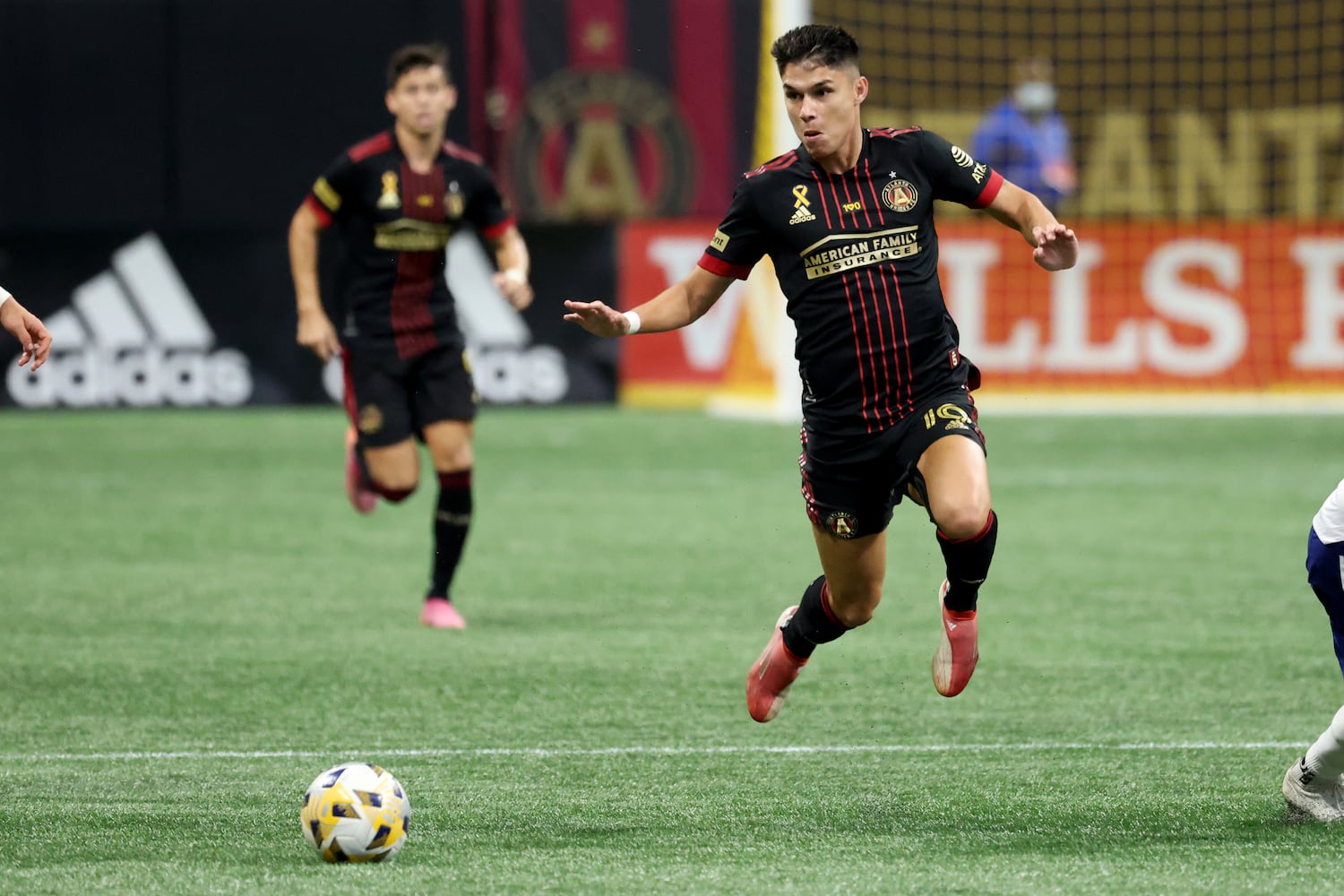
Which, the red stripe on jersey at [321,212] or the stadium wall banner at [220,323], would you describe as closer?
the red stripe on jersey at [321,212]

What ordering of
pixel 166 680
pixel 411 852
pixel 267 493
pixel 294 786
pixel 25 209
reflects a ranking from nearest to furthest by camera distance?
1. pixel 411 852
2. pixel 294 786
3. pixel 166 680
4. pixel 267 493
5. pixel 25 209

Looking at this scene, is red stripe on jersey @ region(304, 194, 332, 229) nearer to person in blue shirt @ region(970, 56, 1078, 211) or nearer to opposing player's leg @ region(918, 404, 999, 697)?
opposing player's leg @ region(918, 404, 999, 697)

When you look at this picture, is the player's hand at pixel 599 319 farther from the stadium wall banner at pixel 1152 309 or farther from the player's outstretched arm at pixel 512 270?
the stadium wall banner at pixel 1152 309

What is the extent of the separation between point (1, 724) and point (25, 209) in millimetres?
16420

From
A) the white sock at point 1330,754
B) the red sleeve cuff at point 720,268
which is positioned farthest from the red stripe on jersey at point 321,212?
the white sock at point 1330,754

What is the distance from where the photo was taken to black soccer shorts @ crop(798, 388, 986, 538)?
5449mm

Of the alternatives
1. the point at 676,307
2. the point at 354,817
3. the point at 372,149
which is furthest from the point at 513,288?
the point at 354,817

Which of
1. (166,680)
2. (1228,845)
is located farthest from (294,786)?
(1228,845)

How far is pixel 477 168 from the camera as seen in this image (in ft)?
27.2

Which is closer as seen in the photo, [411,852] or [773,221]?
[411,852]

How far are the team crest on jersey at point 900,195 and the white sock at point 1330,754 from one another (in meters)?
1.71

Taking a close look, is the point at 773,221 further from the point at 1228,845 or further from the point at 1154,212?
the point at 1154,212

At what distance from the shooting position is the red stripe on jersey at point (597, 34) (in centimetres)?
2094

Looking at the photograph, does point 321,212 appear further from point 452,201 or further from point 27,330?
point 27,330
